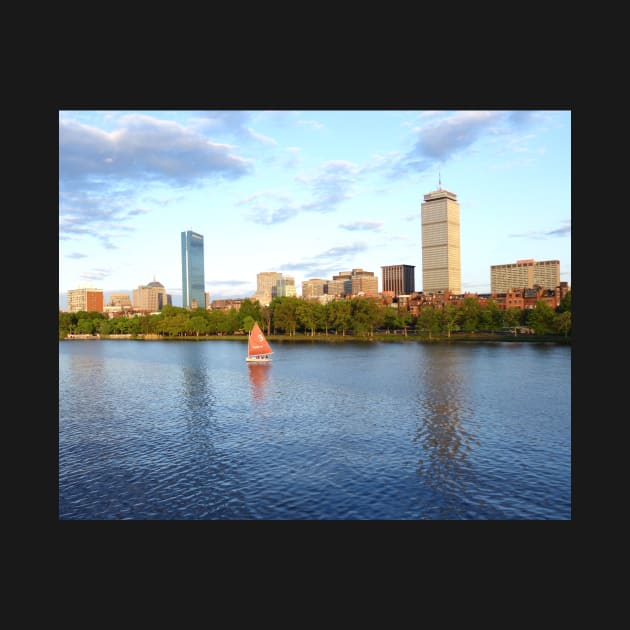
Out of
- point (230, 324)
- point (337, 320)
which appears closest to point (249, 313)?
point (230, 324)

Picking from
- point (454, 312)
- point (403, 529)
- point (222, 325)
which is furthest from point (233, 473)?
point (222, 325)

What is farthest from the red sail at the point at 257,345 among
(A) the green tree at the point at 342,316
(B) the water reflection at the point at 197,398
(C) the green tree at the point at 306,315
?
(C) the green tree at the point at 306,315

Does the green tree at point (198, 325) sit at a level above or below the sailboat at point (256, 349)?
above

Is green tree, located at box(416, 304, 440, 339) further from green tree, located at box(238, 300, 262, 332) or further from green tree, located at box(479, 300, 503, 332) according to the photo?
green tree, located at box(238, 300, 262, 332)

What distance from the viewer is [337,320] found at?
116m

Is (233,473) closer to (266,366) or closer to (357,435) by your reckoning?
(357,435)

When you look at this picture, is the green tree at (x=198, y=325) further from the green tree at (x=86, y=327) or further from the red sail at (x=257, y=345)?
the red sail at (x=257, y=345)

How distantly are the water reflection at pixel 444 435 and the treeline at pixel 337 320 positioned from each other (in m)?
54.2

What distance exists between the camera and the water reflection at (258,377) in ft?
145

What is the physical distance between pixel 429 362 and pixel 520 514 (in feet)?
152

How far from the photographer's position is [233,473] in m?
23.2

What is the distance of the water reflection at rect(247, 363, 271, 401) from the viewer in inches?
1741

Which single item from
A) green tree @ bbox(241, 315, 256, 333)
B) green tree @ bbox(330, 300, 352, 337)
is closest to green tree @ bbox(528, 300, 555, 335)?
green tree @ bbox(330, 300, 352, 337)

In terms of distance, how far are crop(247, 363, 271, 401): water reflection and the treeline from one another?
50221 millimetres
